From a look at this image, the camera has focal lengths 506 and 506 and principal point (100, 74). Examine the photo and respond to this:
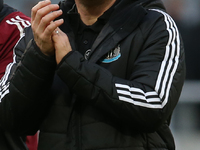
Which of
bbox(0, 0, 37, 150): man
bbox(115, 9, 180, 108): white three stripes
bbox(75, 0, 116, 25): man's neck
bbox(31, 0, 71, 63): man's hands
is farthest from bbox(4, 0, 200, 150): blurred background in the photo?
bbox(31, 0, 71, 63): man's hands

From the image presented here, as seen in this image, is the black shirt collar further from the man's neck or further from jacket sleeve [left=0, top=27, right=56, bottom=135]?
jacket sleeve [left=0, top=27, right=56, bottom=135]

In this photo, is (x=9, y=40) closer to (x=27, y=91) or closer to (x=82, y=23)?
(x=82, y=23)

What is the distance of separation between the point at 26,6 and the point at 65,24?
14.3 feet

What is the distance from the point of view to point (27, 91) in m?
2.02

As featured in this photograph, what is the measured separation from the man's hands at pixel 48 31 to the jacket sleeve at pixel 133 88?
52mm

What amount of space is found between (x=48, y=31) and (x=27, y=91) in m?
0.26

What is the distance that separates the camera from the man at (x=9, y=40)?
7.98 feet

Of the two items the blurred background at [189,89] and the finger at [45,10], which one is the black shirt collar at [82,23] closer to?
the finger at [45,10]

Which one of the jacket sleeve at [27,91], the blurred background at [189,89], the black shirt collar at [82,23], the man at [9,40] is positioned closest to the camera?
the jacket sleeve at [27,91]

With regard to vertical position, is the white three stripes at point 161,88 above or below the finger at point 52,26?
below

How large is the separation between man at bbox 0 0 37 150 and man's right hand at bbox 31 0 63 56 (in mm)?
473

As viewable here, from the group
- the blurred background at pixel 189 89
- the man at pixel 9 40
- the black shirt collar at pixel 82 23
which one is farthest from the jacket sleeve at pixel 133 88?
the blurred background at pixel 189 89

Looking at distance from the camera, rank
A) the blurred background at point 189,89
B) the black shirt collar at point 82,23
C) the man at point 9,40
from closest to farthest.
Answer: the black shirt collar at point 82,23, the man at point 9,40, the blurred background at point 189,89

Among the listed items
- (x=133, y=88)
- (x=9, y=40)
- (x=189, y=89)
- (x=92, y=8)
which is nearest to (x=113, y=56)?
(x=133, y=88)
